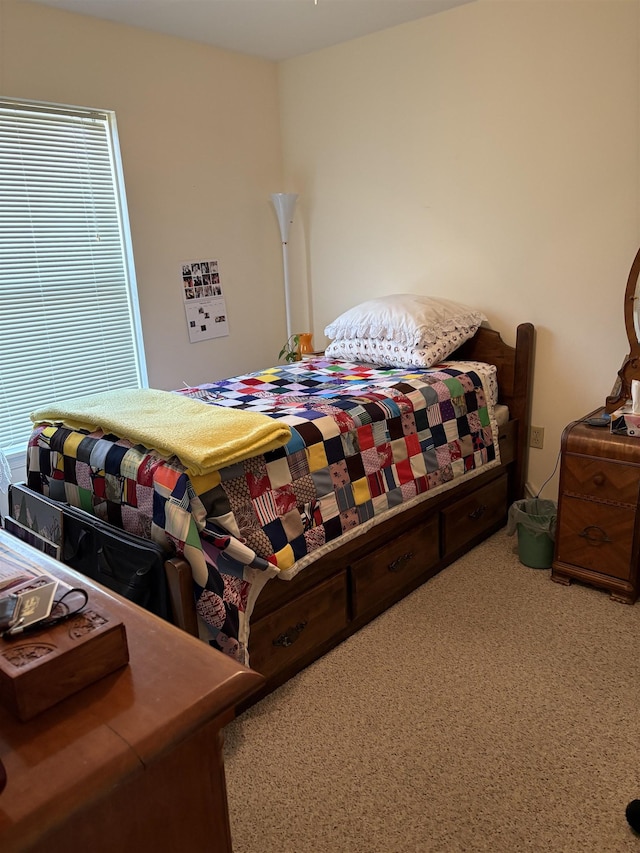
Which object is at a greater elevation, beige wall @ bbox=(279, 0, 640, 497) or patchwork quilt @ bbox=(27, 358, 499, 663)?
beige wall @ bbox=(279, 0, 640, 497)

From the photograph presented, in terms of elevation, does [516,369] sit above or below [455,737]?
above

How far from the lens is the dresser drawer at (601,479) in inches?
92.3

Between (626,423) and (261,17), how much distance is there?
245 centimetres

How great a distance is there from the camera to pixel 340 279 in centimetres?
371

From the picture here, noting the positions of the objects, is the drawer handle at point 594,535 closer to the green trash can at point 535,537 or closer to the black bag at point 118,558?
the green trash can at point 535,537

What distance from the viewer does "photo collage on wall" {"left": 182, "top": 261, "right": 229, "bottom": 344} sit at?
342 centimetres

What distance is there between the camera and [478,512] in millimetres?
2887

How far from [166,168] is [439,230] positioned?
1.43 m

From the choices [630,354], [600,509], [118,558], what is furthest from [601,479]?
[118,558]

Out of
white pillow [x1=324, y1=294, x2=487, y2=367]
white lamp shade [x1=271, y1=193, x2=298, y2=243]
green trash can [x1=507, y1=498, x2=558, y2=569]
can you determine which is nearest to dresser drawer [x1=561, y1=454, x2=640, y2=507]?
green trash can [x1=507, y1=498, x2=558, y2=569]

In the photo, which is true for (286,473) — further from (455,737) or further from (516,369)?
(516,369)

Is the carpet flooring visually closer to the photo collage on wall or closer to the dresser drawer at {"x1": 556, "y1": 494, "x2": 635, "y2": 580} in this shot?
the dresser drawer at {"x1": 556, "y1": 494, "x2": 635, "y2": 580}

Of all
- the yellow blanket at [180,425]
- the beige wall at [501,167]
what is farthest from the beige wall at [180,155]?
the yellow blanket at [180,425]

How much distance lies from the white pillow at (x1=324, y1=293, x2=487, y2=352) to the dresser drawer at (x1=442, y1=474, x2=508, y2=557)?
2.34ft
